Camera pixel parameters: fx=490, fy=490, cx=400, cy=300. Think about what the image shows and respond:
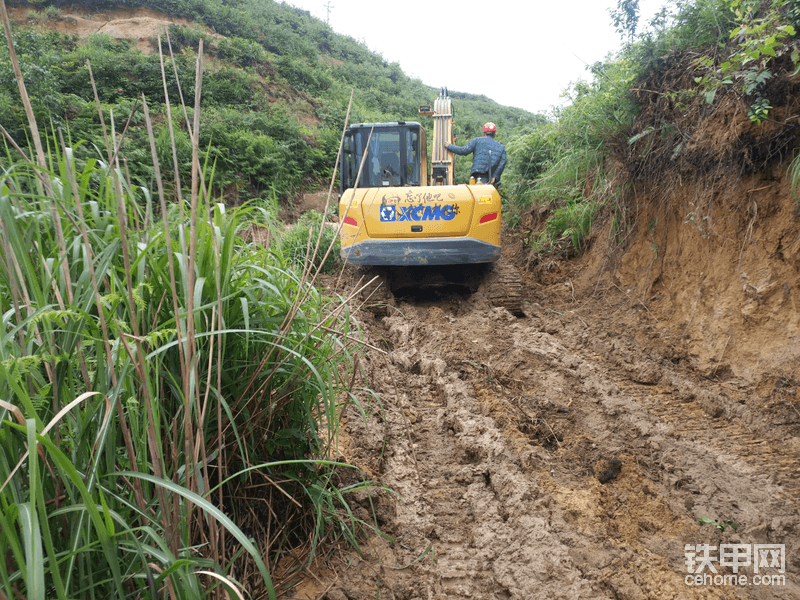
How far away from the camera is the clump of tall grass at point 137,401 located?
1068 mm

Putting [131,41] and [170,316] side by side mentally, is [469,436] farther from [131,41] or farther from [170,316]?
[131,41]

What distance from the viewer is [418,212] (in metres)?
5.66

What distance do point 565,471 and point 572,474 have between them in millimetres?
38

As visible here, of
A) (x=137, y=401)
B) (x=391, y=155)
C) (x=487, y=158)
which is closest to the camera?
(x=137, y=401)

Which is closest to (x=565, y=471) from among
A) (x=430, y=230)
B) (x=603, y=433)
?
(x=603, y=433)

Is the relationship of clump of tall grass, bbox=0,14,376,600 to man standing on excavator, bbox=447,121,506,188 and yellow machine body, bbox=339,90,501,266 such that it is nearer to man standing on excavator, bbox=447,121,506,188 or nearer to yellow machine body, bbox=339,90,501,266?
yellow machine body, bbox=339,90,501,266

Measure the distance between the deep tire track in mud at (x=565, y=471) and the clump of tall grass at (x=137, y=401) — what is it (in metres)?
0.45

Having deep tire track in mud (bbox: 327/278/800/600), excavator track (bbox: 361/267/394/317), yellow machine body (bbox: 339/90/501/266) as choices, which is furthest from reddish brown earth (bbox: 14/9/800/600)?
yellow machine body (bbox: 339/90/501/266)

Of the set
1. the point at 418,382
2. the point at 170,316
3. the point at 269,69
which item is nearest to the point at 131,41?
the point at 269,69

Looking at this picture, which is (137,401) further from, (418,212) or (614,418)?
(418,212)

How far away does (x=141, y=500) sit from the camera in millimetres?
1206

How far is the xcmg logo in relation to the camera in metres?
5.63

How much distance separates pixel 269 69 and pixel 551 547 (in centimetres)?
1870

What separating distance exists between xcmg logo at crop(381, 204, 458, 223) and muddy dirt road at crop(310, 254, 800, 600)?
1859 mm
